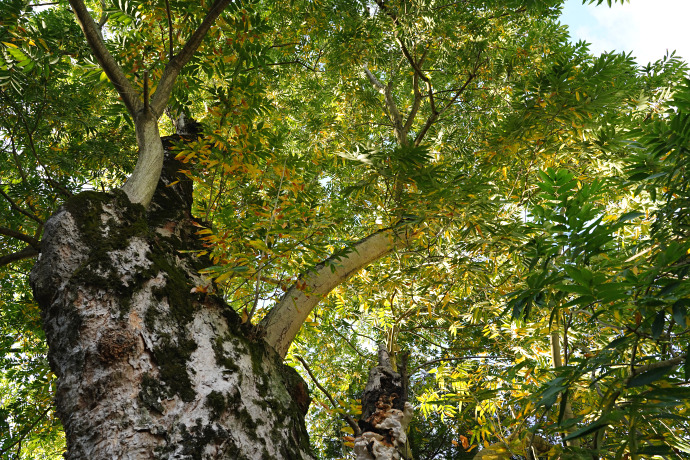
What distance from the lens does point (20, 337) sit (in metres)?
4.89

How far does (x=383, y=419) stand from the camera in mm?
2082

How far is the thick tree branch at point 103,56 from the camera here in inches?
90.0

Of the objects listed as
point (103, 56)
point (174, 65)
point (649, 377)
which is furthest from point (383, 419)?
point (103, 56)

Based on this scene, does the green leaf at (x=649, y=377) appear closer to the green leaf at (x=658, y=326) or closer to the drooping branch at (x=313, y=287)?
the green leaf at (x=658, y=326)

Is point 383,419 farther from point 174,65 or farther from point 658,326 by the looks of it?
point 174,65

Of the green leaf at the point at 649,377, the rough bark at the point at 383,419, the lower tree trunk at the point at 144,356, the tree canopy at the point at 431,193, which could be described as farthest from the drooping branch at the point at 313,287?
the green leaf at the point at 649,377

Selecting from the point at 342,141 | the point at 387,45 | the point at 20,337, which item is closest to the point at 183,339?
the point at 342,141

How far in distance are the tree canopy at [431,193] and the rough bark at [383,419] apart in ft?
0.51

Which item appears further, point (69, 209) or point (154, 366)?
point (69, 209)

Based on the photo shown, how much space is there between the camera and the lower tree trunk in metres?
1.30

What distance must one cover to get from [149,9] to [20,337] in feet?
14.4

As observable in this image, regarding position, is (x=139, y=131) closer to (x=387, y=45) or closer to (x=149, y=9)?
(x=149, y=9)

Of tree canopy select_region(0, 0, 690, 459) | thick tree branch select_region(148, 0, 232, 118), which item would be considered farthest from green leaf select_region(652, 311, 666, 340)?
thick tree branch select_region(148, 0, 232, 118)

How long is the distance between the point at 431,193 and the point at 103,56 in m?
2.16
